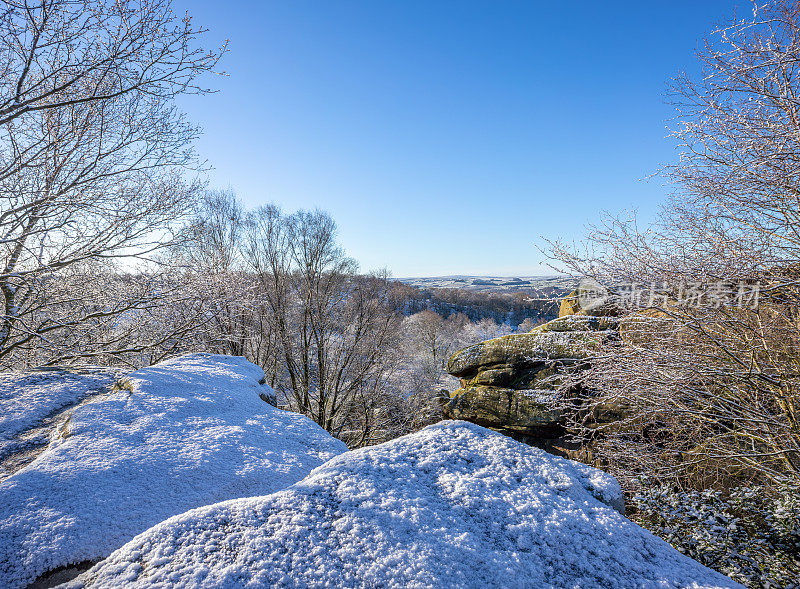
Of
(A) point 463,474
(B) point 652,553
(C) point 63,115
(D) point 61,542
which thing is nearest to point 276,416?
(D) point 61,542

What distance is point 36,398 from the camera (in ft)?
12.8

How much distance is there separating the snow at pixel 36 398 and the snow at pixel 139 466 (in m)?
0.26

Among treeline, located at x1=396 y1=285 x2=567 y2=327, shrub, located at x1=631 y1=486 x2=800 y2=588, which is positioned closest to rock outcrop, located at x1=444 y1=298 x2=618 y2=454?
shrub, located at x1=631 y1=486 x2=800 y2=588

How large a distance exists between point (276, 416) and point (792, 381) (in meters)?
7.07

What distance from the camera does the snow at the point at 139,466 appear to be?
209cm

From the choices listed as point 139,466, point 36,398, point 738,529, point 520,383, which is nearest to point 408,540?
point 139,466

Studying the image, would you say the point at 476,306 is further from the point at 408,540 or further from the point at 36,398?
the point at 408,540

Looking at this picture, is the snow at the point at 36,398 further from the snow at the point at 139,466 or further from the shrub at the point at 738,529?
the shrub at the point at 738,529

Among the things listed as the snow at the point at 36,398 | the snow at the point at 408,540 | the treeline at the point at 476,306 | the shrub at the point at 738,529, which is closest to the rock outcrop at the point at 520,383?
the shrub at the point at 738,529

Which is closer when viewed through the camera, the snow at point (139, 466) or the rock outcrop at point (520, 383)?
the snow at point (139, 466)

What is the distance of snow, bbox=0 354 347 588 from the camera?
2.09m

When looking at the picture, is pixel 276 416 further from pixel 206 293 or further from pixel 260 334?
pixel 260 334

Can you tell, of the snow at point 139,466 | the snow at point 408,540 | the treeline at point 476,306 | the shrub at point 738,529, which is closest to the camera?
the snow at point 408,540

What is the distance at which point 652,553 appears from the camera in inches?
66.5
